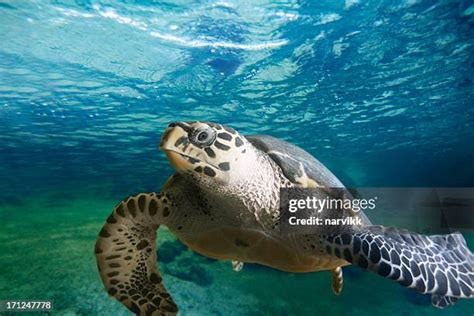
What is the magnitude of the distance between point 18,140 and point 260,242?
14.3 m

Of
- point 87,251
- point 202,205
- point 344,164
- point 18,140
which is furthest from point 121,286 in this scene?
point 344,164

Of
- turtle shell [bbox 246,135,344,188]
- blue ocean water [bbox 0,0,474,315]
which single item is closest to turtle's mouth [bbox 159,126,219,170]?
turtle shell [bbox 246,135,344,188]

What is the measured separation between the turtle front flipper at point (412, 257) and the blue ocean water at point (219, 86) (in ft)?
18.3

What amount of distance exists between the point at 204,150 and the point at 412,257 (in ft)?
5.89

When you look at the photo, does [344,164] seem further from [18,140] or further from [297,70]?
[18,140]

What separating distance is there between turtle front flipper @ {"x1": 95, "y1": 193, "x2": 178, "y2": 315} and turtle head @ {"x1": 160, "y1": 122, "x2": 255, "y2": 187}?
24.3 inches

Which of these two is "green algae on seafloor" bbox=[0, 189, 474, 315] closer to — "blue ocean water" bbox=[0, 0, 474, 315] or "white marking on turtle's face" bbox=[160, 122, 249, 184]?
"blue ocean water" bbox=[0, 0, 474, 315]

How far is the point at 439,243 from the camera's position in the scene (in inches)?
114

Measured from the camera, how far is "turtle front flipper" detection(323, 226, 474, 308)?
7.82 ft

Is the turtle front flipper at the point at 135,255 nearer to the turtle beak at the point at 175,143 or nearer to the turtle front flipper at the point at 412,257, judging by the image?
the turtle beak at the point at 175,143

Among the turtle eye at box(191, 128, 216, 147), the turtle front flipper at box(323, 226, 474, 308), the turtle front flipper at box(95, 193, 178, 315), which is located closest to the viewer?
the turtle front flipper at box(323, 226, 474, 308)

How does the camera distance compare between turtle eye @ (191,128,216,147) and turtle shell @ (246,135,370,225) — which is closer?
turtle eye @ (191,128,216,147)

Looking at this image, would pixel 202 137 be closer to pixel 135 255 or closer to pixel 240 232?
pixel 240 232

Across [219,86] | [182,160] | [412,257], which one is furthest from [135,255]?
[219,86]
